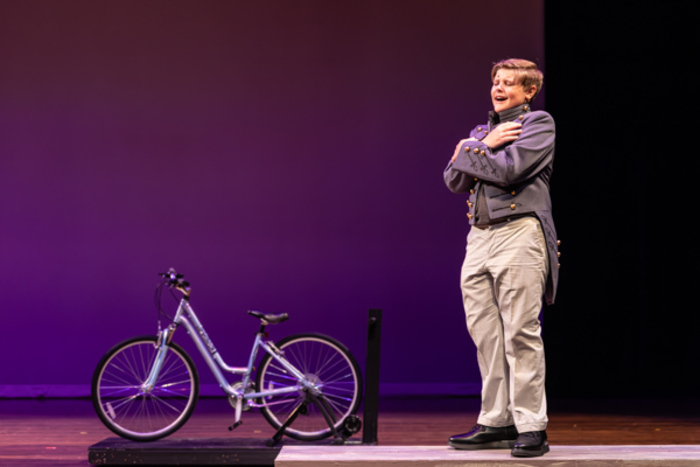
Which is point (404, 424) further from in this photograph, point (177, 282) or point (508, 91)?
point (508, 91)

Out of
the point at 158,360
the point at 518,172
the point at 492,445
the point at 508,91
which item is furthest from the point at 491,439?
the point at 158,360

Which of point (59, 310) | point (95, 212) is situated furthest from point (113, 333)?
point (95, 212)

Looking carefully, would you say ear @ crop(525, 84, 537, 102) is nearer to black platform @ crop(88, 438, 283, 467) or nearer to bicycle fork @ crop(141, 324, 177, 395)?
black platform @ crop(88, 438, 283, 467)

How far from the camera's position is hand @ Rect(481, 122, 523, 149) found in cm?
271

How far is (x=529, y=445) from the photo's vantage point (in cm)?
261

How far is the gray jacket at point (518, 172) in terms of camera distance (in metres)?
2.66

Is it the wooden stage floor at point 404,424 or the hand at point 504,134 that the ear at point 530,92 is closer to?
the hand at point 504,134

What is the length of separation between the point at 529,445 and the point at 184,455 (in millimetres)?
1565

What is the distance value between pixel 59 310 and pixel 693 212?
4447 millimetres

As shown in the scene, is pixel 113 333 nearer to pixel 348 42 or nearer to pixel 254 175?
pixel 254 175

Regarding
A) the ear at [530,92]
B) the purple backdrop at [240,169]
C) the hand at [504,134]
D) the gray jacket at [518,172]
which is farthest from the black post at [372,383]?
the purple backdrop at [240,169]

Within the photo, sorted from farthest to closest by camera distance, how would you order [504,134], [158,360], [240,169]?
[240,169], [158,360], [504,134]

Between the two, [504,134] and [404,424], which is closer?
[504,134]

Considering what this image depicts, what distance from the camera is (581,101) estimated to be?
572 cm
